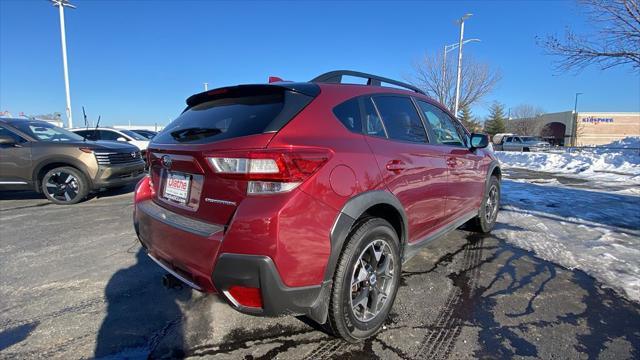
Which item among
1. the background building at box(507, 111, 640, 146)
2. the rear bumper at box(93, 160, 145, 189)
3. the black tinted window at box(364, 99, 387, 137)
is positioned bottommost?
the rear bumper at box(93, 160, 145, 189)

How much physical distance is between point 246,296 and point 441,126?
273 centimetres

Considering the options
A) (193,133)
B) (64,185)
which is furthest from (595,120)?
(193,133)

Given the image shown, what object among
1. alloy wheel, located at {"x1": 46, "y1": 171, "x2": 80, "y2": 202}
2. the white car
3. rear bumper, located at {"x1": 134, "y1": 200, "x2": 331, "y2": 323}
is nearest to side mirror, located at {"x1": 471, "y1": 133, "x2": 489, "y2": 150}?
rear bumper, located at {"x1": 134, "y1": 200, "x2": 331, "y2": 323}

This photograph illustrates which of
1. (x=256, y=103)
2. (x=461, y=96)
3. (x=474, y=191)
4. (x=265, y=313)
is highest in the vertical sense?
(x=461, y=96)

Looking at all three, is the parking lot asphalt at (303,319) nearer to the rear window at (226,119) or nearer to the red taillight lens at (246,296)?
the red taillight lens at (246,296)

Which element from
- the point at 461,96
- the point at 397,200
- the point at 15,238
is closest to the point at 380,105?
the point at 397,200

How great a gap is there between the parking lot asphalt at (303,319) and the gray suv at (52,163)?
8.63 feet

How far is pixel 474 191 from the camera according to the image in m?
4.21

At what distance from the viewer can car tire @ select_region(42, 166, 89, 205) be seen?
6.52 metres

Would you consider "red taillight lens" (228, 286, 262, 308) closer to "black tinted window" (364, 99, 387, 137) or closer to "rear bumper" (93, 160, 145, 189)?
"black tinted window" (364, 99, 387, 137)

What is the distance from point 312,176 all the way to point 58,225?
5044 millimetres

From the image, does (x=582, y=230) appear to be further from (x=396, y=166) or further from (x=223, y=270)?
(x=223, y=270)

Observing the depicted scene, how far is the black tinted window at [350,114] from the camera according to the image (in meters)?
2.38

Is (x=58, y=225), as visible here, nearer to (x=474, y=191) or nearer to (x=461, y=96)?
(x=474, y=191)
